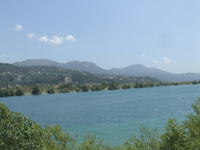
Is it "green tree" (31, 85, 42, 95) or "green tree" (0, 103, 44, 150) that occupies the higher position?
"green tree" (0, 103, 44, 150)

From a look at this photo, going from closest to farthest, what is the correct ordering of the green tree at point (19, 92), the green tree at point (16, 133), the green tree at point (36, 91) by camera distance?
the green tree at point (16, 133)
the green tree at point (19, 92)
the green tree at point (36, 91)

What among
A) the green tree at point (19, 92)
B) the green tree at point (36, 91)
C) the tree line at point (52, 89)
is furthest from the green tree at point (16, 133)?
the green tree at point (36, 91)

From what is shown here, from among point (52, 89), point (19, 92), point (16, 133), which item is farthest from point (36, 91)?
point (16, 133)

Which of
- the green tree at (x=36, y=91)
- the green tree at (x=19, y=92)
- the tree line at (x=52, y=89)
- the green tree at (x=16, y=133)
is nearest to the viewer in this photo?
the green tree at (x=16, y=133)

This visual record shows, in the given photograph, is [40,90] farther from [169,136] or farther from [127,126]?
[169,136]

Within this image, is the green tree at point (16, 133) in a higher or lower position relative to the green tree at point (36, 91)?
higher

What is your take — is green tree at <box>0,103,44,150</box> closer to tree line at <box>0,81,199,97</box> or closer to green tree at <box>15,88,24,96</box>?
tree line at <box>0,81,199,97</box>

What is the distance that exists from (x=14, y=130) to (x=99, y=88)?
169 metres

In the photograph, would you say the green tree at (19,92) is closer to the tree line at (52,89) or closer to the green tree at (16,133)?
the tree line at (52,89)

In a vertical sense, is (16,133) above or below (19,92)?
above

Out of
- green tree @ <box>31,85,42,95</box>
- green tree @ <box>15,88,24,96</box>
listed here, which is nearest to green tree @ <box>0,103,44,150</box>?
green tree @ <box>15,88,24,96</box>

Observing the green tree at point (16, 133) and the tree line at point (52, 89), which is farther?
the tree line at point (52, 89)

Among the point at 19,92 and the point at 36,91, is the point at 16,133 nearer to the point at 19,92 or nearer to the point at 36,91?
the point at 19,92

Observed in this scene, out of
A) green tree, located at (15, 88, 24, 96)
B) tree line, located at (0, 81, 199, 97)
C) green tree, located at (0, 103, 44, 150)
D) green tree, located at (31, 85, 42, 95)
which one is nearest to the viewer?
green tree, located at (0, 103, 44, 150)
